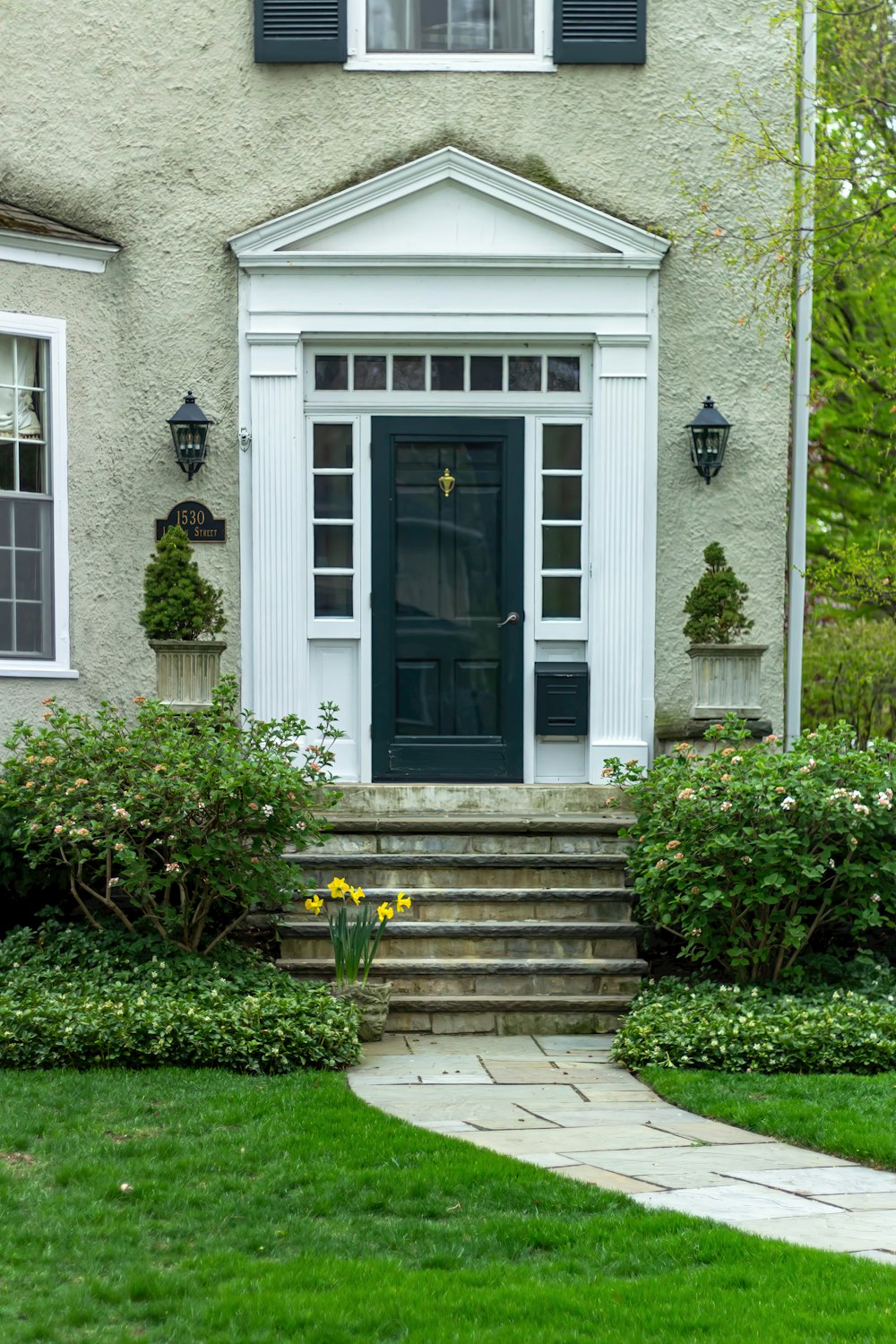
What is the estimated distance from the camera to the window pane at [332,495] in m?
9.80

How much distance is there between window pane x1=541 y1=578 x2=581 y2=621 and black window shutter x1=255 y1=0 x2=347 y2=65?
11.7ft

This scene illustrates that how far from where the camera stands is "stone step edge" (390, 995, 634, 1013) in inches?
305

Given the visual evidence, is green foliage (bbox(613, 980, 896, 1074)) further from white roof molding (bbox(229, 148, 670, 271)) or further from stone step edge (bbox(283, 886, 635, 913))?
white roof molding (bbox(229, 148, 670, 271))

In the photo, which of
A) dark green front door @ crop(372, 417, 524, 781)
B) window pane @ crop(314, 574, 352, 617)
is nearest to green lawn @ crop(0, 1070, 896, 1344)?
dark green front door @ crop(372, 417, 524, 781)

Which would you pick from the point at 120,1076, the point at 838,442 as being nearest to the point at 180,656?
the point at 120,1076

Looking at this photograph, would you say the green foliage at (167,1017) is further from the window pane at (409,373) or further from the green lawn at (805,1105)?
the window pane at (409,373)

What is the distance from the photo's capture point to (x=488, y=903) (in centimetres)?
831

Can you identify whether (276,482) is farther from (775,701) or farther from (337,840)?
(775,701)

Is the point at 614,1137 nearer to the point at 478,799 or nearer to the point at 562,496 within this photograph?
the point at 478,799

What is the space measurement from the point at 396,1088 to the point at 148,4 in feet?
23.0

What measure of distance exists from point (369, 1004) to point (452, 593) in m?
3.20

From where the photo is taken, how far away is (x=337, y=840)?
8742mm

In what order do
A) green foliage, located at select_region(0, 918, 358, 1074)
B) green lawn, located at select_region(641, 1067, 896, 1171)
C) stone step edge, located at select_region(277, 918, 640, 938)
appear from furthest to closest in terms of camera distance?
stone step edge, located at select_region(277, 918, 640, 938) < green foliage, located at select_region(0, 918, 358, 1074) < green lawn, located at select_region(641, 1067, 896, 1171)

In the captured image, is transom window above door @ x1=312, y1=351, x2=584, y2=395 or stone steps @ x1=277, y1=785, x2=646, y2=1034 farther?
transom window above door @ x1=312, y1=351, x2=584, y2=395
